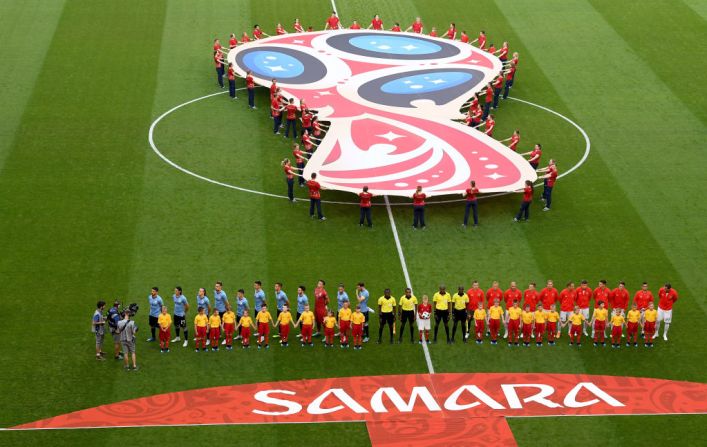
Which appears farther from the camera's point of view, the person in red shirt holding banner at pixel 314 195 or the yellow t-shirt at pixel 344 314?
the person in red shirt holding banner at pixel 314 195

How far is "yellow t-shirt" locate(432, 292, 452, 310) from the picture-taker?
29875mm

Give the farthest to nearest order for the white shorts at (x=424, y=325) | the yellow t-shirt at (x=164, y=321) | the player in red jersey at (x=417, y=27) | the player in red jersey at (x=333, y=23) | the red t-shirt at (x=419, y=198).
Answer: the player in red jersey at (x=333, y=23) → the player in red jersey at (x=417, y=27) → the red t-shirt at (x=419, y=198) → the white shorts at (x=424, y=325) → the yellow t-shirt at (x=164, y=321)

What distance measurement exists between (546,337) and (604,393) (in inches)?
114

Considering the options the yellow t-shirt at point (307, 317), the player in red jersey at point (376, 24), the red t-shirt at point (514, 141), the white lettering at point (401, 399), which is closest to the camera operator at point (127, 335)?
the yellow t-shirt at point (307, 317)

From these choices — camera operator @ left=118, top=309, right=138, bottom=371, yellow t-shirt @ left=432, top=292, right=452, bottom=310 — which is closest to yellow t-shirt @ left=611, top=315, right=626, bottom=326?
yellow t-shirt @ left=432, top=292, right=452, bottom=310

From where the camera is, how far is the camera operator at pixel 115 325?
28.6m

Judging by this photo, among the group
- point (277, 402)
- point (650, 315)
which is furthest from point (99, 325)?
point (650, 315)

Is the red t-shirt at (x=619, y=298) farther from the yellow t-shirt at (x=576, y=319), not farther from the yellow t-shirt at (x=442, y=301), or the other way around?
the yellow t-shirt at (x=442, y=301)

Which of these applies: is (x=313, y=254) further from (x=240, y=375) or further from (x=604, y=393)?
(x=604, y=393)

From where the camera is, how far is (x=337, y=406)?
27031mm

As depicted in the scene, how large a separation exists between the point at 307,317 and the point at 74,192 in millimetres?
12092

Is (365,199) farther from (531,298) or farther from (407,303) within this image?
(531,298)

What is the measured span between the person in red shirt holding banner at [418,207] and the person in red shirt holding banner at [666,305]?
326 inches

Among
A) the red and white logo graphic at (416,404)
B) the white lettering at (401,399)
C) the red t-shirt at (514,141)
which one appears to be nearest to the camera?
the red and white logo graphic at (416,404)
